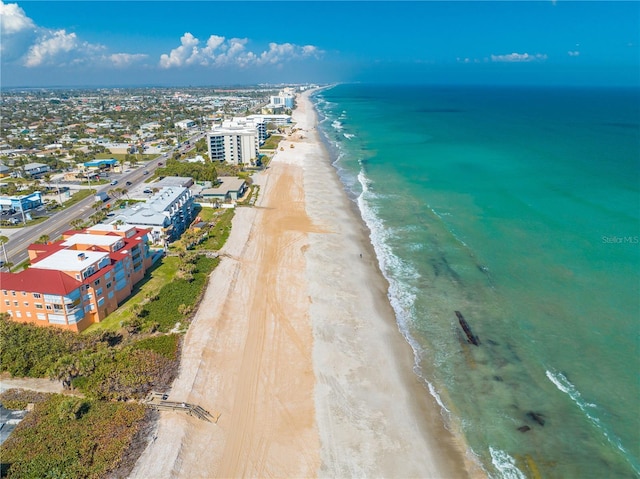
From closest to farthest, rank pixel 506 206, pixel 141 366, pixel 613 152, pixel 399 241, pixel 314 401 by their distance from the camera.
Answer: pixel 314 401
pixel 141 366
pixel 399 241
pixel 506 206
pixel 613 152

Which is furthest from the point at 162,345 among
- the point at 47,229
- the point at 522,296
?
the point at 47,229

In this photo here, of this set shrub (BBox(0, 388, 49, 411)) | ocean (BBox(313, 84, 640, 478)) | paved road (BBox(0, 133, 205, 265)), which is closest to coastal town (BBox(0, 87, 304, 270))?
paved road (BBox(0, 133, 205, 265))

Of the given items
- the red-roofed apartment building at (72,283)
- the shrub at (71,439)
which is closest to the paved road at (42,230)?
the red-roofed apartment building at (72,283)

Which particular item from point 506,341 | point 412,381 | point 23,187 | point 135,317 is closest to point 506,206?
point 506,341

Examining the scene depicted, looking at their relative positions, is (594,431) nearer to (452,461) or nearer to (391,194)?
(452,461)

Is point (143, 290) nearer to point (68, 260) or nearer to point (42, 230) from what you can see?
point (68, 260)

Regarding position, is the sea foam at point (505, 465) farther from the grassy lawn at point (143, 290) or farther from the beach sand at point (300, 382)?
the grassy lawn at point (143, 290)

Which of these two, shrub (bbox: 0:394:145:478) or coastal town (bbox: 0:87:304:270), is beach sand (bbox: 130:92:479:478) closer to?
shrub (bbox: 0:394:145:478)
